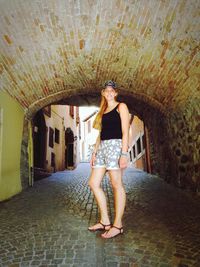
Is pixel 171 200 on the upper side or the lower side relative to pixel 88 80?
lower

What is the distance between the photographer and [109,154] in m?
2.86

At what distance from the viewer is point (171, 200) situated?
4.70 metres

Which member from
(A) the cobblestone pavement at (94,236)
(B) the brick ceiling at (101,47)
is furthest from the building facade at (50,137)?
(A) the cobblestone pavement at (94,236)

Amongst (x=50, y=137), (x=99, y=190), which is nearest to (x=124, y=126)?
(x=99, y=190)

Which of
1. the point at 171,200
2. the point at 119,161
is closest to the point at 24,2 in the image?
the point at 119,161

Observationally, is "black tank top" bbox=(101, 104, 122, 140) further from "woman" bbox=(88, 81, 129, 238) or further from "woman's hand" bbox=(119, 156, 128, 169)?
"woman's hand" bbox=(119, 156, 128, 169)

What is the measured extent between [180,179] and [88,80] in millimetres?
3455

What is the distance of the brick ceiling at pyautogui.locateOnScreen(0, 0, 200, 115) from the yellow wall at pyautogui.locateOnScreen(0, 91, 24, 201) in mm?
314

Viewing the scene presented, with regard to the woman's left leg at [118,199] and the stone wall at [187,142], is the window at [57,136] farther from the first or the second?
the woman's left leg at [118,199]

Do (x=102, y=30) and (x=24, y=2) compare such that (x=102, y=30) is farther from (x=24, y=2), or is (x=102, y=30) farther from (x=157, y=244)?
(x=157, y=244)

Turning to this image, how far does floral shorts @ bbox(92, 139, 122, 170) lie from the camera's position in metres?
2.84

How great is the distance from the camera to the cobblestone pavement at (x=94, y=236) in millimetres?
2195

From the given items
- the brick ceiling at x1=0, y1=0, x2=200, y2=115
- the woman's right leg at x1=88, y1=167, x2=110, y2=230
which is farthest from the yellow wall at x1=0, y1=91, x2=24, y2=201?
the woman's right leg at x1=88, y1=167, x2=110, y2=230

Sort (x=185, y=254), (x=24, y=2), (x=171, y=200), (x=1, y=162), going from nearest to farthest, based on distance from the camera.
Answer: (x=185, y=254), (x=24, y=2), (x=171, y=200), (x=1, y=162)
